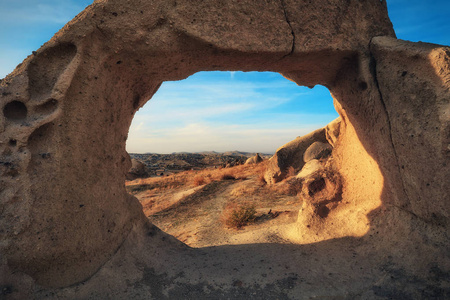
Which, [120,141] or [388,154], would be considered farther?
[120,141]

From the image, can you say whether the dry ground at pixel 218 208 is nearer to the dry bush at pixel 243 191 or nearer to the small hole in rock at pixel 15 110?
the dry bush at pixel 243 191

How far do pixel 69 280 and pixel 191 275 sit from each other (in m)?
1.22

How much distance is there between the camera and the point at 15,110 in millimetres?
2295

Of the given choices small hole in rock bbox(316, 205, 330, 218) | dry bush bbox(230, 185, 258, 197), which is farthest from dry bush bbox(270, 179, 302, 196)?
small hole in rock bbox(316, 205, 330, 218)

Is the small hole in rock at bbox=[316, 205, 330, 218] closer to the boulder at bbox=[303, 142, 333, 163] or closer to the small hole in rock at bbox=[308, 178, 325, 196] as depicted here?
the small hole in rock at bbox=[308, 178, 325, 196]

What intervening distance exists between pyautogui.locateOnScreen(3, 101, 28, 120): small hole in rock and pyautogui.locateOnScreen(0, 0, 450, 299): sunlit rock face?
2 cm

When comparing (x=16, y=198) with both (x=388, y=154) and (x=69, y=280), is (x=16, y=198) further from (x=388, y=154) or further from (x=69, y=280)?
(x=388, y=154)

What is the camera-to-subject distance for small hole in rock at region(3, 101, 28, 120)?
224 centimetres

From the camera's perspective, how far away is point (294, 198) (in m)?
7.70

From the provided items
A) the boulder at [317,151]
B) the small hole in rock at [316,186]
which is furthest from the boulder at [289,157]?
the small hole in rock at [316,186]

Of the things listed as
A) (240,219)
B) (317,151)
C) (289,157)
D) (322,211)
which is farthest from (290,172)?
(322,211)

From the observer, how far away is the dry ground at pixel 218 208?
4.78 meters

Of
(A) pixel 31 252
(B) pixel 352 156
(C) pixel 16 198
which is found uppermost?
(B) pixel 352 156

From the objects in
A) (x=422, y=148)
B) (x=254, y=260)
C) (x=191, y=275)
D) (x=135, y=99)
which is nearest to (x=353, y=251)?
(x=254, y=260)
